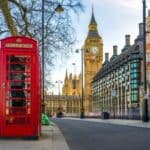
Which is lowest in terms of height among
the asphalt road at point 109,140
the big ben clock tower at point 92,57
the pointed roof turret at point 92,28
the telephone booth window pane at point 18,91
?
the asphalt road at point 109,140

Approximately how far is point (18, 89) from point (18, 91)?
79 mm

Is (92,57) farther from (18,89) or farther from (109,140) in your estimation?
(18,89)

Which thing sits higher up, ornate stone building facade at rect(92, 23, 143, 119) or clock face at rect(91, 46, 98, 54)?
clock face at rect(91, 46, 98, 54)

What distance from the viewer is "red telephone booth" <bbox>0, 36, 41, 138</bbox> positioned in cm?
1558

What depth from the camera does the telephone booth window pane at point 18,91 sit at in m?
15.6

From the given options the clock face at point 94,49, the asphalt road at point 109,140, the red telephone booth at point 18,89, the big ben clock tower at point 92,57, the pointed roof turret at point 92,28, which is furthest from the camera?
the clock face at point 94,49

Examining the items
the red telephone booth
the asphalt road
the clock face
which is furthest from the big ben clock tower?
the red telephone booth

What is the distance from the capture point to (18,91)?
15.6 m

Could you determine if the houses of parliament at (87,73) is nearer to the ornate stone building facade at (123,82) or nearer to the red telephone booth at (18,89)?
the ornate stone building facade at (123,82)

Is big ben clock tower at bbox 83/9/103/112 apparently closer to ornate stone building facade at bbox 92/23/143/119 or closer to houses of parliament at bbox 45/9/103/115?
houses of parliament at bbox 45/9/103/115

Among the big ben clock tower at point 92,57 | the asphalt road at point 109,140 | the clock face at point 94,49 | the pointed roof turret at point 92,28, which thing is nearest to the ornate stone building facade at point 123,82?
the pointed roof turret at point 92,28

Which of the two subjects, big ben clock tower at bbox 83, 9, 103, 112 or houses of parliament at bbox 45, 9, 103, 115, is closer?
houses of parliament at bbox 45, 9, 103, 115

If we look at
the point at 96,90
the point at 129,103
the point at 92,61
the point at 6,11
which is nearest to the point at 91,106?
the point at 96,90

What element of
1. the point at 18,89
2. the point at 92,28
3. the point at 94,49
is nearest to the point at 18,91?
the point at 18,89
